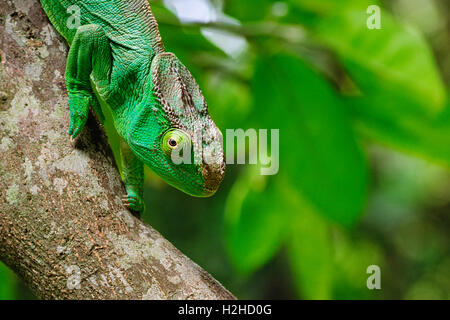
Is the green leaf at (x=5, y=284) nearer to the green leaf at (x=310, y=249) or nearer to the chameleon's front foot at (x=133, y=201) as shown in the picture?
the chameleon's front foot at (x=133, y=201)

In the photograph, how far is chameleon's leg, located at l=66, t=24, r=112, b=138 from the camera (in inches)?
52.2

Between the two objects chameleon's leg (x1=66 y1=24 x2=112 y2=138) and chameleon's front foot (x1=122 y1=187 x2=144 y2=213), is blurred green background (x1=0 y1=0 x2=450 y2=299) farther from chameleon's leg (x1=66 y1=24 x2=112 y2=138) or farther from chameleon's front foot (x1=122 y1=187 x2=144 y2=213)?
chameleon's front foot (x1=122 y1=187 x2=144 y2=213)

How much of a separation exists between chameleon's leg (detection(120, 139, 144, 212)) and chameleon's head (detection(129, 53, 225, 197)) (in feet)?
0.23

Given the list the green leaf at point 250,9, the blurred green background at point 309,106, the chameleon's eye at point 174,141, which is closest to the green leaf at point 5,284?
the blurred green background at point 309,106

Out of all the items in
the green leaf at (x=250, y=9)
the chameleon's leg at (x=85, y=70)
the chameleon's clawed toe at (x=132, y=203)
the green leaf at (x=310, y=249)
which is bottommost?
the green leaf at (x=310, y=249)

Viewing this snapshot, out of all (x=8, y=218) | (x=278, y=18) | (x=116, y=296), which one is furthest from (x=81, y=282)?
(x=278, y=18)

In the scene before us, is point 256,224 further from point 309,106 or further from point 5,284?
point 5,284

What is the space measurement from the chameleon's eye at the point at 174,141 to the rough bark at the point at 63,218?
6.7 inches

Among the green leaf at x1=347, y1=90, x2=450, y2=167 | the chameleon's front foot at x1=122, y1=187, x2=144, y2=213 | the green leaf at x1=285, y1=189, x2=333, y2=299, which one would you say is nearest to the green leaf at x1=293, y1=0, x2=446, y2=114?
the green leaf at x1=347, y1=90, x2=450, y2=167

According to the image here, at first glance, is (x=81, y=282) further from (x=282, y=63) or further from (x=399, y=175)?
(x=399, y=175)

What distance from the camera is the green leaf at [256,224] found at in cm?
231

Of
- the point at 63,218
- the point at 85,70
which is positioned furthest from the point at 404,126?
the point at 63,218

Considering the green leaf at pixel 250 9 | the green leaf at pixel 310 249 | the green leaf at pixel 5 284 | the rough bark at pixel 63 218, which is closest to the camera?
the rough bark at pixel 63 218

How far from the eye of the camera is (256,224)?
2305mm
